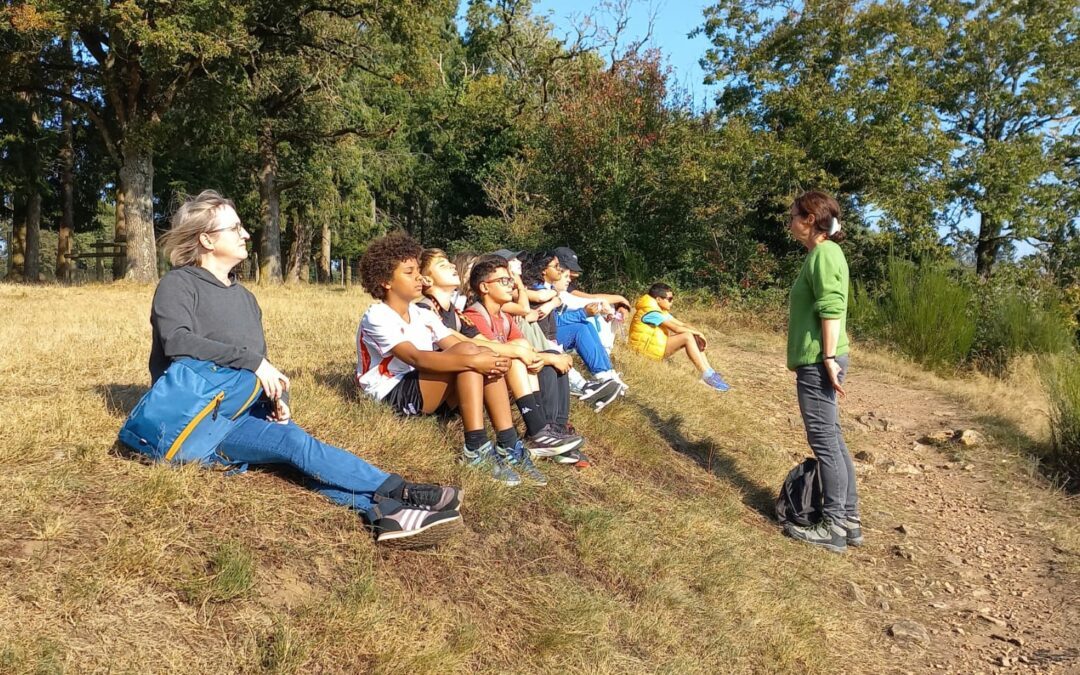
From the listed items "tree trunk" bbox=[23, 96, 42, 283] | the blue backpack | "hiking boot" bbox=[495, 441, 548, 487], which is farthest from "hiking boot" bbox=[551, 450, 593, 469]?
"tree trunk" bbox=[23, 96, 42, 283]

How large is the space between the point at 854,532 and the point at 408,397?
10.0 feet

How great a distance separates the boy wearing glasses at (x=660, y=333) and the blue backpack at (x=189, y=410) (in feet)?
16.9

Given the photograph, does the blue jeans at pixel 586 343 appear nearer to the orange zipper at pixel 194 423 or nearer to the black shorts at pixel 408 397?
the black shorts at pixel 408 397

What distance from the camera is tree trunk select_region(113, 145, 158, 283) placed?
55.1 feet

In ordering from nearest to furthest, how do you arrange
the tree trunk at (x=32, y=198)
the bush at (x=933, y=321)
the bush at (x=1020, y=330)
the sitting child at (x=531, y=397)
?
the sitting child at (x=531, y=397)
the bush at (x=1020, y=330)
the bush at (x=933, y=321)
the tree trunk at (x=32, y=198)

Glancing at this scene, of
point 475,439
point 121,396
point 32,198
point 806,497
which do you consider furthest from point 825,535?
point 32,198

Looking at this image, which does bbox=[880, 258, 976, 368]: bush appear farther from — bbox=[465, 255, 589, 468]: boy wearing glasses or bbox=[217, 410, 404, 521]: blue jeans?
bbox=[217, 410, 404, 521]: blue jeans

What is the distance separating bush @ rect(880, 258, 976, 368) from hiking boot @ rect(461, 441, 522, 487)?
9.50 m

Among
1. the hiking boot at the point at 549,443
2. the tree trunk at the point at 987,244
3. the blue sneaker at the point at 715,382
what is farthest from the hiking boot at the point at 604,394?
the tree trunk at the point at 987,244

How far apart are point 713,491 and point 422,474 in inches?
96.7

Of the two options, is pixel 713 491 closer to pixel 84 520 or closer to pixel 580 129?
pixel 84 520

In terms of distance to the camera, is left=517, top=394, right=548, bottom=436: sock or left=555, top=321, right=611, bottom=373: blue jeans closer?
left=517, top=394, right=548, bottom=436: sock

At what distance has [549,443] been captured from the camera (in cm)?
477

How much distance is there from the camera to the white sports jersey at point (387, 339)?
4.45 m
